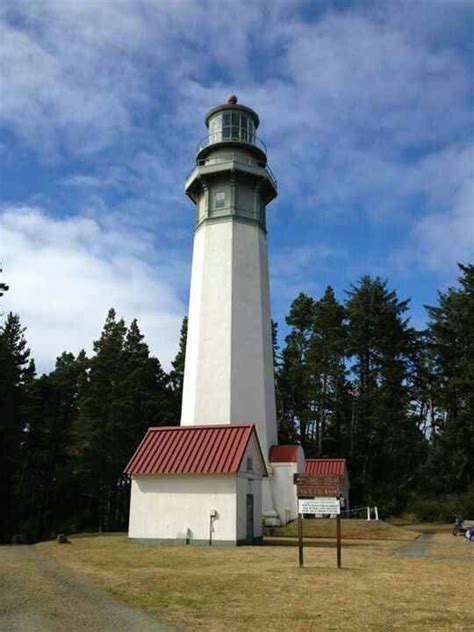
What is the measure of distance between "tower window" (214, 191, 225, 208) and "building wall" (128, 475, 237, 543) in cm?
1519

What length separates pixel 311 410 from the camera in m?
44.3

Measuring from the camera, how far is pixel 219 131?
104ft

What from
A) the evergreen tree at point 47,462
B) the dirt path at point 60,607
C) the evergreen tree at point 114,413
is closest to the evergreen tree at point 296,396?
the evergreen tree at point 114,413

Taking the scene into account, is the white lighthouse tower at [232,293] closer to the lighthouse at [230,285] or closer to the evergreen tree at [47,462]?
the lighthouse at [230,285]

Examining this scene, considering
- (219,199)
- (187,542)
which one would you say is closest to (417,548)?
(187,542)

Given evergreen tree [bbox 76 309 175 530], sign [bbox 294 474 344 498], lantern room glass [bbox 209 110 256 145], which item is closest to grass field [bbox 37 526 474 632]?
sign [bbox 294 474 344 498]

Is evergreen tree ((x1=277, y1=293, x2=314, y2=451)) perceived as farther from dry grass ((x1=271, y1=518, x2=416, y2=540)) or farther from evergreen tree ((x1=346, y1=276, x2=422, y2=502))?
dry grass ((x1=271, y1=518, x2=416, y2=540))

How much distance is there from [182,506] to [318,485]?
7.25 meters

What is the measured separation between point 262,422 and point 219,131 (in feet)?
50.9

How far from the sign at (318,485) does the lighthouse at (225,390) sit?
5.36 meters

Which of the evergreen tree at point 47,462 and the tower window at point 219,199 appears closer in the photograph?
the tower window at point 219,199

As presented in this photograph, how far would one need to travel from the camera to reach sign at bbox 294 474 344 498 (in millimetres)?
14203

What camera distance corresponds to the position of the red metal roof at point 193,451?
19922mm

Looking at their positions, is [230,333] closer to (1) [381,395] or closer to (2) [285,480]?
(2) [285,480]
